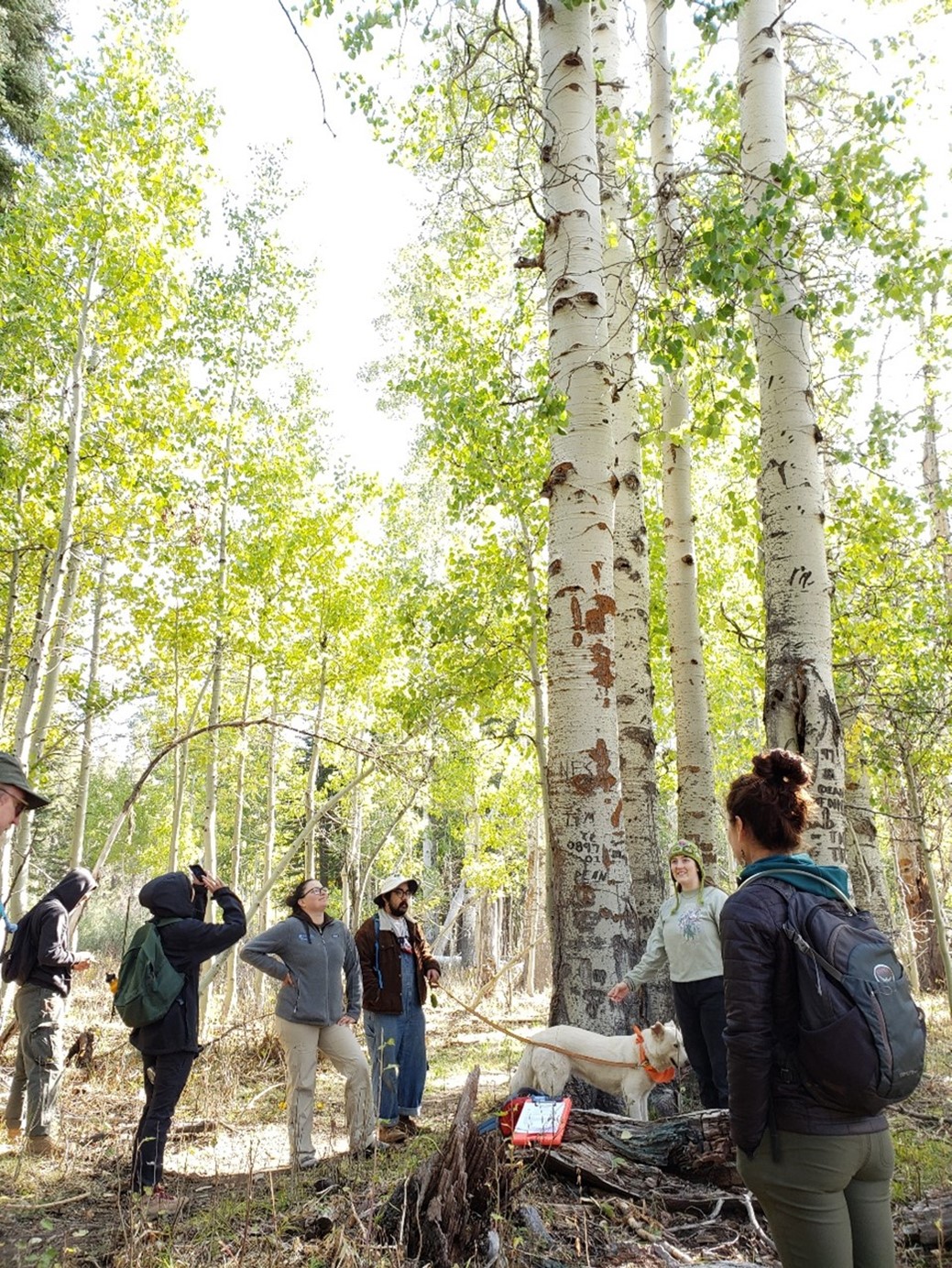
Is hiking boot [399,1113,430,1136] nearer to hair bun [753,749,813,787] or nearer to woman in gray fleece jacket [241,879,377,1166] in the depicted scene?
woman in gray fleece jacket [241,879,377,1166]

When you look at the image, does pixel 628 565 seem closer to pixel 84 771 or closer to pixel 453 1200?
pixel 453 1200

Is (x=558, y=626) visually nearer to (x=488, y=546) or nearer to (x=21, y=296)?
(x=488, y=546)

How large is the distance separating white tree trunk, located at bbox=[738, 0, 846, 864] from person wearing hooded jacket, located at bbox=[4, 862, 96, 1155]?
16.1ft

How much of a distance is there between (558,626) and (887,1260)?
324 cm

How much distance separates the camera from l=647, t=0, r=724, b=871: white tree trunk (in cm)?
709

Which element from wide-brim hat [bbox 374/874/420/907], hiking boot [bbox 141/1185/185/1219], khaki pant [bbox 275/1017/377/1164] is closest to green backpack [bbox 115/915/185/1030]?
hiking boot [bbox 141/1185/185/1219]

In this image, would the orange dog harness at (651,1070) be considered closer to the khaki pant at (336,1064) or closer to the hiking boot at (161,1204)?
the khaki pant at (336,1064)

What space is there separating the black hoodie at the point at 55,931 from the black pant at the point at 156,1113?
5.46 feet

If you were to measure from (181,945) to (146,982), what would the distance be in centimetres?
26

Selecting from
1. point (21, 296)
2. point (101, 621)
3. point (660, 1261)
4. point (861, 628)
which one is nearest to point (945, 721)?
point (861, 628)

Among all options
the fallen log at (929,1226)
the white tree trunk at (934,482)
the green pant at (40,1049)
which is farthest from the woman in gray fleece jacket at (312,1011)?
the white tree trunk at (934,482)

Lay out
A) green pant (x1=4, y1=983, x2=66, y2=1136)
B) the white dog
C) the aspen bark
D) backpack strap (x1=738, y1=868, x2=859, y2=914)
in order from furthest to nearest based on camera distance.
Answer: the aspen bark → green pant (x1=4, y1=983, x2=66, y2=1136) → the white dog → backpack strap (x1=738, y1=868, x2=859, y2=914)

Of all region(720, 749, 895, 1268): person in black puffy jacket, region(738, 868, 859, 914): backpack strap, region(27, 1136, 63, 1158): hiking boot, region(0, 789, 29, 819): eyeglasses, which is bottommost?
region(27, 1136, 63, 1158): hiking boot

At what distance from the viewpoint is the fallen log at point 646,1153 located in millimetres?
3705
